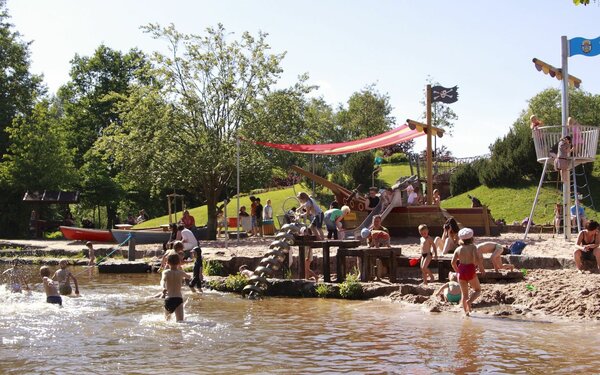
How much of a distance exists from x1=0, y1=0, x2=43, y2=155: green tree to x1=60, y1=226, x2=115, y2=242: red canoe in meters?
15.9

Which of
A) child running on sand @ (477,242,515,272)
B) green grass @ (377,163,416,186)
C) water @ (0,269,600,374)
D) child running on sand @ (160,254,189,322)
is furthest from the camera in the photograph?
green grass @ (377,163,416,186)

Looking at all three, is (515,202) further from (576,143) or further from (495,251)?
(495,251)

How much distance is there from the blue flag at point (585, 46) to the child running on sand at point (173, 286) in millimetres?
12805

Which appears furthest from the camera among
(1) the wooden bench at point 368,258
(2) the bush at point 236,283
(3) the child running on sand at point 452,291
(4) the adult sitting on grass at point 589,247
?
(2) the bush at point 236,283

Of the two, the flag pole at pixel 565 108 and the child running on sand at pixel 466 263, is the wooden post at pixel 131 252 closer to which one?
the flag pole at pixel 565 108

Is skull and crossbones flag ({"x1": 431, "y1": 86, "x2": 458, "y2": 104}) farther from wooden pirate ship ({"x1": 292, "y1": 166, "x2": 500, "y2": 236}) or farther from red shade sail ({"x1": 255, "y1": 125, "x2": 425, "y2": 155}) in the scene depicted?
wooden pirate ship ({"x1": 292, "y1": 166, "x2": 500, "y2": 236})

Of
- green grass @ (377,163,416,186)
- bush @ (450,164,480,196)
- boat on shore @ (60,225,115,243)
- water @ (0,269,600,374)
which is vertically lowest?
water @ (0,269,600,374)

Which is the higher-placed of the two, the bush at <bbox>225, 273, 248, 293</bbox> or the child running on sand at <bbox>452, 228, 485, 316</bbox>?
the child running on sand at <bbox>452, 228, 485, 316</bbox>

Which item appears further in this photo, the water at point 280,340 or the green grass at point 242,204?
the green grass at point 242,204

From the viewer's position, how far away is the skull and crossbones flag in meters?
24.0

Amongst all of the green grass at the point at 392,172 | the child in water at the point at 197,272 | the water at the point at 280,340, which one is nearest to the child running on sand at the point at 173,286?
the water at the point at 280,340

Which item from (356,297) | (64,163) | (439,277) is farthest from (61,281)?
(64,163)

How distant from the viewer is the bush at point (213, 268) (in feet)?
64.8

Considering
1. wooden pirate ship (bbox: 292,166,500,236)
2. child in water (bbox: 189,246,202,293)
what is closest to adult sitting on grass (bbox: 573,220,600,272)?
child in water (bbox: 189,246,202,293)
